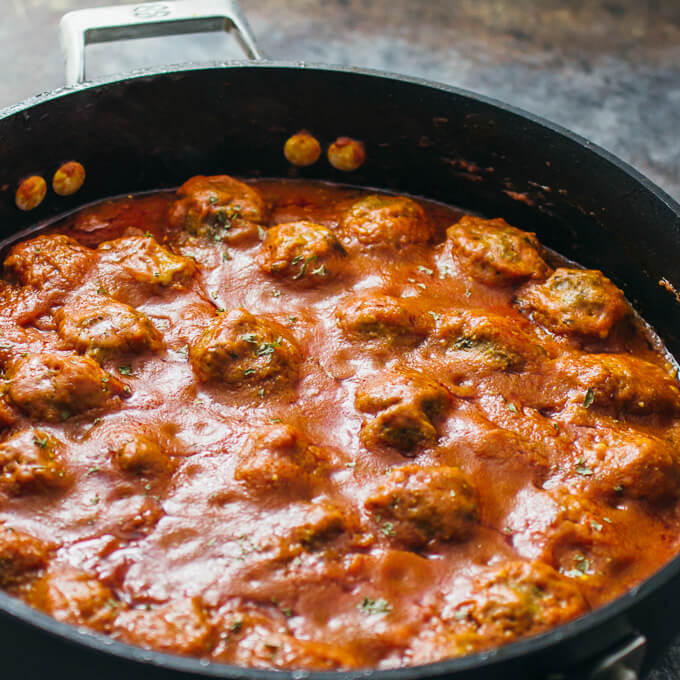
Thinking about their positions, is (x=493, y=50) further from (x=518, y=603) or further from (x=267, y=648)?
Result: (x=267, y=648)

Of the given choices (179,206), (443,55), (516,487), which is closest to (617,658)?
(516,487)

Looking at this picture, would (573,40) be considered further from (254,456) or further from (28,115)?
(254,456)

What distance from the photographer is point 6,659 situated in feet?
7.18

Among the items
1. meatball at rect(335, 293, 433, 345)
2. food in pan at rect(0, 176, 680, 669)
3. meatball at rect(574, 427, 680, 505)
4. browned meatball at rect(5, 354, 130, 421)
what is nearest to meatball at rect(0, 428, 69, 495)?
food in pan at rect(0, 176, 680, 669)

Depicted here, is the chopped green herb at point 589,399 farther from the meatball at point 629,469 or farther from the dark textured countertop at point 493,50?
the dark textured countertop at point 493,50

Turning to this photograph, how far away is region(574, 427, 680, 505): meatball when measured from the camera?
9.29 feet

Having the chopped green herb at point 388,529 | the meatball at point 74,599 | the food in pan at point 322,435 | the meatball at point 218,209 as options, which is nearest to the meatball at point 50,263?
the food in pan at point 322,435

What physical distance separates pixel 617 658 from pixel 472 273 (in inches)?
70.7

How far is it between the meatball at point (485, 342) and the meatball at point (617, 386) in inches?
5.5

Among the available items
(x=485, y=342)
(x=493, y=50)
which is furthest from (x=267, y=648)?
(x=493, y=50)

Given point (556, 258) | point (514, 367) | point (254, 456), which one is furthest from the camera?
point (556, 258)

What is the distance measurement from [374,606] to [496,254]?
5.26ft

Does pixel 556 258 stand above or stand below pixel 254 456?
above

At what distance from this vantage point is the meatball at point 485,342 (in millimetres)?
3148
